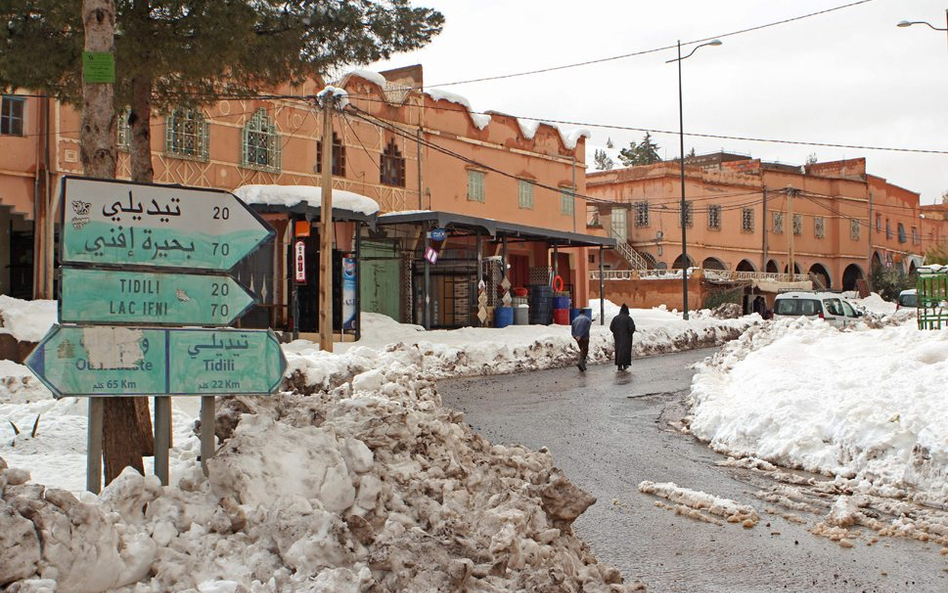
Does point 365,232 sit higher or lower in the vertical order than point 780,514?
higher

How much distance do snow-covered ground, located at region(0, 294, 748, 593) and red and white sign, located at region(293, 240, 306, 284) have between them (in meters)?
13.9

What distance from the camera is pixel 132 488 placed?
4816mm

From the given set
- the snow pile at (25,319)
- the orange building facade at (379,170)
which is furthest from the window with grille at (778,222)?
the snow pile at (25,319)

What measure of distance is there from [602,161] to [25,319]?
89095 millimetres

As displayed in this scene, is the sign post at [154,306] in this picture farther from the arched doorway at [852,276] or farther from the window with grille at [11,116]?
the arched doorway at [852,276]

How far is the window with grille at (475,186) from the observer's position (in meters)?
32.8

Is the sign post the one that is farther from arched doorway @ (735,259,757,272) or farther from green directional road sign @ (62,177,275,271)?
arched doorway @ (735,259,757,272)

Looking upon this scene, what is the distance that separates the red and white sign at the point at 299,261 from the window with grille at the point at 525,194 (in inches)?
593

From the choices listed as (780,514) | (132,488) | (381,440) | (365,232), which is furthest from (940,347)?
(365,232)

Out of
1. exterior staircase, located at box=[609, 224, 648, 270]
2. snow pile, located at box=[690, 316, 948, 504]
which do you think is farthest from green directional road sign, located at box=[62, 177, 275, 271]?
exterior staircase, located at box=[609, 224, 648, 270]

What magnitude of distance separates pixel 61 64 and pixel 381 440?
5.96 metres

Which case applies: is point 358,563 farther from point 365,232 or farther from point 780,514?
point 365,232

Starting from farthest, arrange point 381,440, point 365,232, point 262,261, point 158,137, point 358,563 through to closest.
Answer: point 365,232
point 158,137
point 262,261
point 381,440
point 358,563

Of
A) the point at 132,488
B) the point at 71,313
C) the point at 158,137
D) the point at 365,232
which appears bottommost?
the point at 132,488
